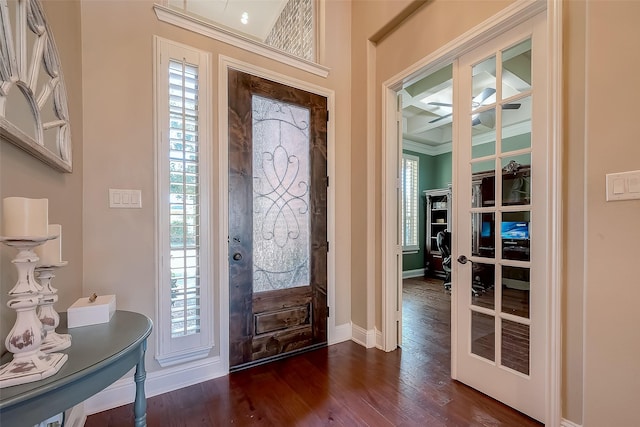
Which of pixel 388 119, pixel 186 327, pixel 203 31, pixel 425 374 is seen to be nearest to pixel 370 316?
pixel 425 374

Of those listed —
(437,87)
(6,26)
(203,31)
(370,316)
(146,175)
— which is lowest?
(370,316)

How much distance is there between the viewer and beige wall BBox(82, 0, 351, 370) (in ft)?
5.73

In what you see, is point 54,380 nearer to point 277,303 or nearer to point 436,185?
point 277,303

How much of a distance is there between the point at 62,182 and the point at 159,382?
1406mm

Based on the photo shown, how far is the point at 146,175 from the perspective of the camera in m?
1.89

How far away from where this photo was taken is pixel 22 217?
31.1 inches

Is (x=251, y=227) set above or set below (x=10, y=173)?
below

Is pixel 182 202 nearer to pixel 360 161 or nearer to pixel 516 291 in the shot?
pixel 360 161

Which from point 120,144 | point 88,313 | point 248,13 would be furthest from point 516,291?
point 248,13

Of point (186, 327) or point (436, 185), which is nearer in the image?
point (186, 327)

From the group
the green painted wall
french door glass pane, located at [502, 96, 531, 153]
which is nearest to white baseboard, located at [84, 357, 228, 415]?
french door glass pane, located at [502, 96, 531, 153]

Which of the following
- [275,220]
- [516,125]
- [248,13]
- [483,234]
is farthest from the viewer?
[248,13]

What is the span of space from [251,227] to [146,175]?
0.80 meters

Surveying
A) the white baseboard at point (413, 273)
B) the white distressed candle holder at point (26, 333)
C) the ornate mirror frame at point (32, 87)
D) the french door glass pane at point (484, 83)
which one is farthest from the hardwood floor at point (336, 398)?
the white baseboard at point (413, 273)
